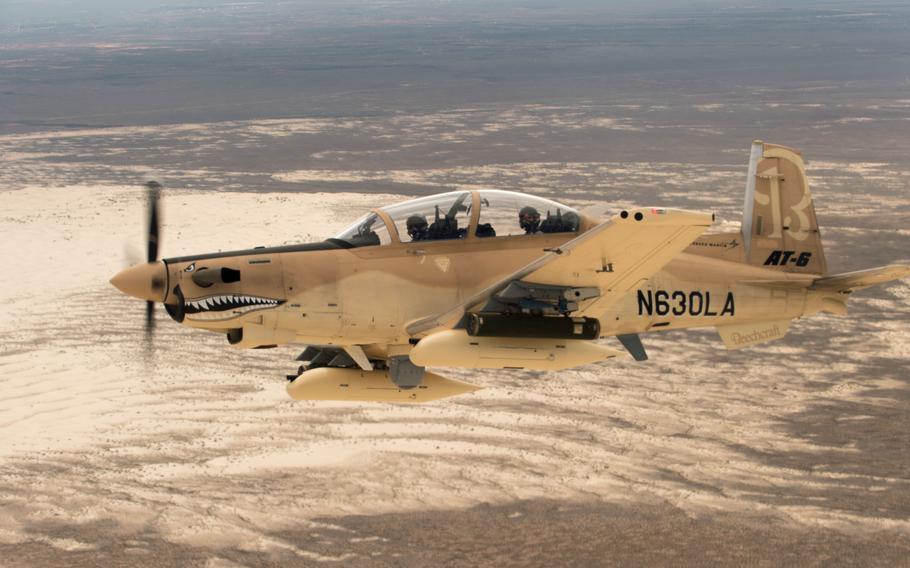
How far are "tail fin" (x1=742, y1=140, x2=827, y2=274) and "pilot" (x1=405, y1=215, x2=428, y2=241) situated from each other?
6.39 m

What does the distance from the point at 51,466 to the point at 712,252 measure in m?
15.8

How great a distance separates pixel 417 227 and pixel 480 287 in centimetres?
146

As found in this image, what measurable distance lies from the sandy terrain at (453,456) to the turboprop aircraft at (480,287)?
9.13ft

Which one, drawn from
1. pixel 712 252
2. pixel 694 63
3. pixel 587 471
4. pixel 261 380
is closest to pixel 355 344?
pixel 712 252

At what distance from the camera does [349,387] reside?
21359 mm

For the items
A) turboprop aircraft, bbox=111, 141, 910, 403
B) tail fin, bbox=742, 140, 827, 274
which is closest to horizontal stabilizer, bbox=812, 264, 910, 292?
turboprop aircraft, bbox=111, 141, 910, 403

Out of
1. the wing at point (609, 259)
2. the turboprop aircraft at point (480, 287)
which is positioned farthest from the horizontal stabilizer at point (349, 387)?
the wing at point (609, 259)

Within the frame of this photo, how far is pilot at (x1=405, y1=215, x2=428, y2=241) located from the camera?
66.5ft

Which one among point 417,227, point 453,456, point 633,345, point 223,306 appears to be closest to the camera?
point 223,306

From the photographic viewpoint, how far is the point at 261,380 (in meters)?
32.3

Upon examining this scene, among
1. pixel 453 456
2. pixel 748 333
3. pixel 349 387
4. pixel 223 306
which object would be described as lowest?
pixel 453 456

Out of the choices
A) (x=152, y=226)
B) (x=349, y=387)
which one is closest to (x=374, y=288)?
(x=349, y=387)

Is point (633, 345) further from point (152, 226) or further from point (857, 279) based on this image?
point (152, 226)

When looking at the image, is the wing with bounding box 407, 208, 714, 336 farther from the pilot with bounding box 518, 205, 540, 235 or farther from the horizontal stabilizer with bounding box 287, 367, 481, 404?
the horizontal stabilizer with bounding box 287, 367, 481, 404
